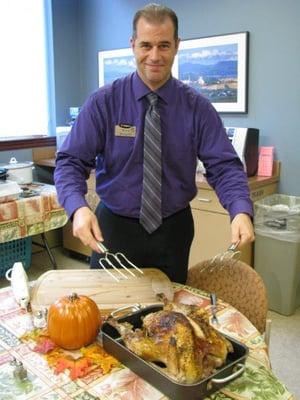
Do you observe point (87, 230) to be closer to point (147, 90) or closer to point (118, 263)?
point (118, 263)

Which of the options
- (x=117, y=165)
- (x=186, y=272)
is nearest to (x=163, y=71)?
(x=117, y=165)

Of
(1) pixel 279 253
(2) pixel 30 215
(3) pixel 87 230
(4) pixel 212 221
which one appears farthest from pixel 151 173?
(2) pixel 30 215

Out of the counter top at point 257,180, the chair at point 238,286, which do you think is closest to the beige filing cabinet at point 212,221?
the counter top at point 257,180

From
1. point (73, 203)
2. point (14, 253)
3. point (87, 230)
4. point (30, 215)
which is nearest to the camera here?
point (87, 230)

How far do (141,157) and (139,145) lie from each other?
43 mm

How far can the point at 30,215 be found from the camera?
9.82 ft

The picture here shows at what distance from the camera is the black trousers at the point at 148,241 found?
5.26 ft

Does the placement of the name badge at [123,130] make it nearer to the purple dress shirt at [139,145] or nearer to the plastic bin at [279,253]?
the purple dress shirt at [139,145]

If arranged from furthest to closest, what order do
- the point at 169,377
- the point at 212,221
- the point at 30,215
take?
the point at 30,215, the point at 212,221, the point at 169,377

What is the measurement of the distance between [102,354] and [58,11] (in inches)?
139

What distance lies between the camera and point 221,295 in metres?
1.59

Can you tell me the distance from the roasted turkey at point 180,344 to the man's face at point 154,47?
839 millimetres

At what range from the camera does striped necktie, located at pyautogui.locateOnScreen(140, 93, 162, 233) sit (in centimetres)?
154

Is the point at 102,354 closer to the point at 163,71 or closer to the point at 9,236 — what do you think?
the point at 163,71
